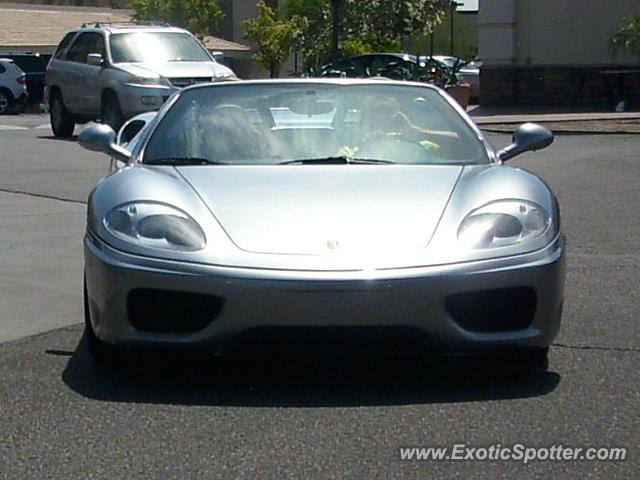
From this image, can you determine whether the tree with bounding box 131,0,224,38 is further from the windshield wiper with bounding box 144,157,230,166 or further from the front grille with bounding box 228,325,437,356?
the front grille with bounding box 228,325,437,356

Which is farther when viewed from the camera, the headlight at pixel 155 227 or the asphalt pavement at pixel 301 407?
the headlight at pixel 155 227

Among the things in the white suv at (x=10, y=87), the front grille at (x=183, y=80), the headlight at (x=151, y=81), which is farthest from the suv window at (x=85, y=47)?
the white suv at (x=10, y=87)

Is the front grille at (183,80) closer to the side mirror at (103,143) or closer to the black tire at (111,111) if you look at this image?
the black tire at (111,111)

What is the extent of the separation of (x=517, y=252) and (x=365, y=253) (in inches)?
24.1

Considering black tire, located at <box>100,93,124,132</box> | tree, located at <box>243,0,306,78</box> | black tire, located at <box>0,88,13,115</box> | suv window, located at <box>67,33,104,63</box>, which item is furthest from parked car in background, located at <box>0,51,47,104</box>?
black tire, located at <box>100,93,124,132</box>

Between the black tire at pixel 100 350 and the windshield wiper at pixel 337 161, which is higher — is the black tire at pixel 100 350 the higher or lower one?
the lower one

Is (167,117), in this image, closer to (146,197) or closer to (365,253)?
(146,197)

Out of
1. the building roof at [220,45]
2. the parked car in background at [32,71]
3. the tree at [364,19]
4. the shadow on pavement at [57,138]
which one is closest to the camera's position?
the shadow on pavement at [57,138]

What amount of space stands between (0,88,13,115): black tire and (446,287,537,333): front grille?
3038 cm

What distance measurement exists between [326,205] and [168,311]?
786 millimetres

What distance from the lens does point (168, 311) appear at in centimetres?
540

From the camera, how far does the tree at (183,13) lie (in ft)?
172

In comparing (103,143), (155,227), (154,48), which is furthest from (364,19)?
(155,227)

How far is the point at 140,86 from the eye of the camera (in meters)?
19.7
